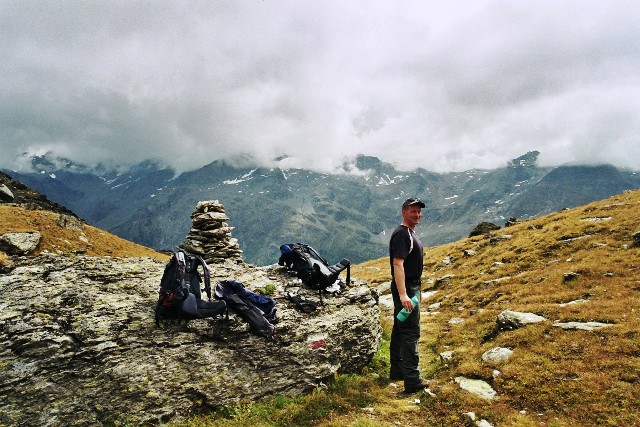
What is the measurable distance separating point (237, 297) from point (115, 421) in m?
4.39

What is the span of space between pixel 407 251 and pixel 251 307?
5.43 m

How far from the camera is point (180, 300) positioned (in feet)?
32.9

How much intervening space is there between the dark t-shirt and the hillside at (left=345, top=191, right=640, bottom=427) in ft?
12.7

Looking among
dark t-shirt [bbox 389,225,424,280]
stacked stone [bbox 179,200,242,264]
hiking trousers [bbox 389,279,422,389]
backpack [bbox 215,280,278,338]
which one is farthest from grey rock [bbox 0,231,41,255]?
hiking trousers [bbox 389,279,422,389]

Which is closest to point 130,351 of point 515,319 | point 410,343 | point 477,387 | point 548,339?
point 410,343

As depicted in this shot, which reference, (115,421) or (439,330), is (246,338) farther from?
(439,330)

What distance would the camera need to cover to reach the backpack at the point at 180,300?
9992mm

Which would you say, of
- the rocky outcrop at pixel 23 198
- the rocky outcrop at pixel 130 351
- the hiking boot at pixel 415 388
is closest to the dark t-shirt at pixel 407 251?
the rocky outcrop at pixel 130 351

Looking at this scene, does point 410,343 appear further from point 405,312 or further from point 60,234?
point 60,234

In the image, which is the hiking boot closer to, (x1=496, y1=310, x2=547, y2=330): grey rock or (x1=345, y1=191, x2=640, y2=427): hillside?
(x1=345, y1=191, x2=640, y2=427): hillside

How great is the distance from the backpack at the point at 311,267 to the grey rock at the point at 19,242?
32.9 m

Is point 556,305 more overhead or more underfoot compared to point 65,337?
more underfoot

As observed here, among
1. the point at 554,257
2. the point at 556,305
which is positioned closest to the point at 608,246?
the point at 554,257

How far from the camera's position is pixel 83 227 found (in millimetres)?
48219
